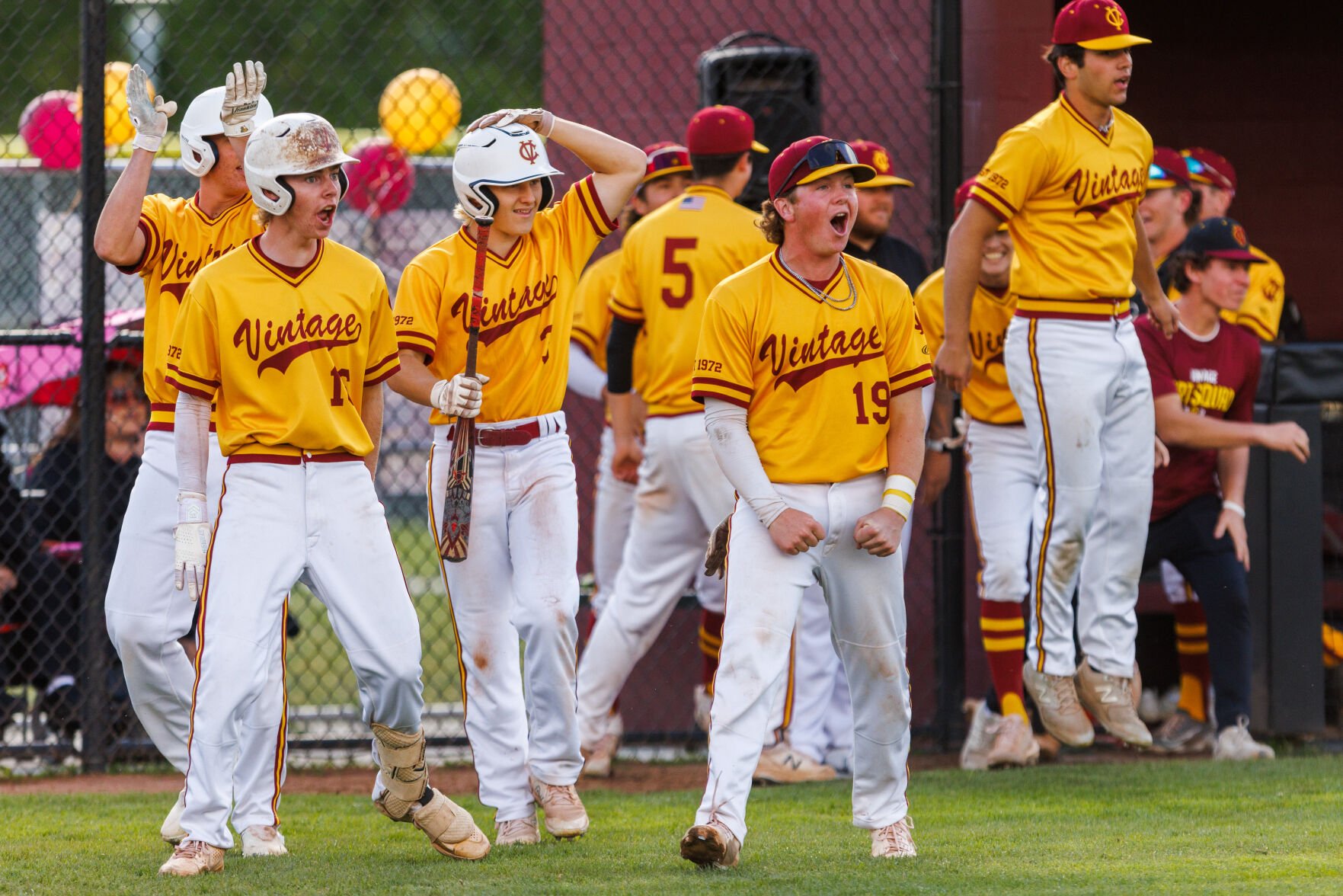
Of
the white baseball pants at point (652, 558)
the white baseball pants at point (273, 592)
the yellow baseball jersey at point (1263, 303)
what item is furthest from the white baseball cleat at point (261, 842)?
the yellow baseball jersey at point (1263, 303)

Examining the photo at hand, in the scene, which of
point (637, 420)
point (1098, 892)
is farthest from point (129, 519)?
point (1098, 892)

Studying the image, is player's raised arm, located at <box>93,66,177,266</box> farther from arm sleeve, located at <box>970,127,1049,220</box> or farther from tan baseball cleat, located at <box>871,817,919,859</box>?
tan baseball cleat, located at <box>871,817,919,859</box>

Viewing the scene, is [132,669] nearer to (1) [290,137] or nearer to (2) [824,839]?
(1) [290,137]

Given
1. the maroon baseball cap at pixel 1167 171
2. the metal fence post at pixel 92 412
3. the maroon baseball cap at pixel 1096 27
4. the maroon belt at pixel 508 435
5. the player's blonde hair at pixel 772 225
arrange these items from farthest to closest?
1. the maroon baseball cap at pixel 1167 171
2. the metal fence post at pixel 92 412
3. the maroon baseball cap at pixel 1096 27
4. the maroon belt at pixel 508 435
5. the player's blonde hair at pixel 772 225

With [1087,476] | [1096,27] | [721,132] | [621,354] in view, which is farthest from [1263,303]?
[621,354]

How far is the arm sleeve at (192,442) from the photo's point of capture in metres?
4.40

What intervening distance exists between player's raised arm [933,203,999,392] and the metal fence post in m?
3.24

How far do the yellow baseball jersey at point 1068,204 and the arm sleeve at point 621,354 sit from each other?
142cm

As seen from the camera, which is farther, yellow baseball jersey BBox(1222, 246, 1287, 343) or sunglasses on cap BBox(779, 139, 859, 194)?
yellow baseball jersey BBox(1222, 246, 1287, 343)

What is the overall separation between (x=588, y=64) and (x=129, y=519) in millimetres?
3403

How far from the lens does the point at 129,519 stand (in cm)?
491

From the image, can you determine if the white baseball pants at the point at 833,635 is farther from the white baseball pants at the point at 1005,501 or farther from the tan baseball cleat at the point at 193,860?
the white baseball pants at the point at 1005,501

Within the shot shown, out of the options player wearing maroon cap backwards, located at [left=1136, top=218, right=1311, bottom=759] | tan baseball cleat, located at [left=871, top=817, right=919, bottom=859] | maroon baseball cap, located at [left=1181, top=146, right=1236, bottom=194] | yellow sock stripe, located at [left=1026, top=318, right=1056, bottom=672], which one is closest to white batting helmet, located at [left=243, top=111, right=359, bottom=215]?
tan baseball cleat, located at [left=871, top=817, right=919, bottom=859]

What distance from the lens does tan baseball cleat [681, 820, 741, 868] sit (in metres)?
4.18
